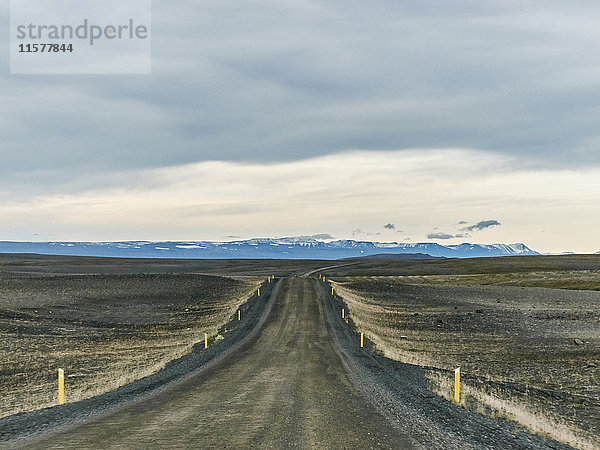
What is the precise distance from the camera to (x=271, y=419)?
14.2 meters

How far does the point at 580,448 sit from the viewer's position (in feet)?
42.5

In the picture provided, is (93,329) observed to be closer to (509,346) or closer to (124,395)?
(124,395)

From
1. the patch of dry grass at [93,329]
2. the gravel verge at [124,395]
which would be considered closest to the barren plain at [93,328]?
the patch of dry grass at [93,329]

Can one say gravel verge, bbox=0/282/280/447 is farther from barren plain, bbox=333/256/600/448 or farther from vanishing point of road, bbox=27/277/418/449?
barren plain, bbox=333/256/600/448

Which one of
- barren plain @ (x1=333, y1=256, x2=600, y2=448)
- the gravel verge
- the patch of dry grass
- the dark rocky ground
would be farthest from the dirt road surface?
the patch of dry grass

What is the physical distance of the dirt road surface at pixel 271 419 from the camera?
12.2m

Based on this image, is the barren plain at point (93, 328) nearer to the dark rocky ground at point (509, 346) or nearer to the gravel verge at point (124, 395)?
the gravel verge at point (124, 395)

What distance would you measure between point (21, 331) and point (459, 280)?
244 feet

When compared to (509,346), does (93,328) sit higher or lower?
higher

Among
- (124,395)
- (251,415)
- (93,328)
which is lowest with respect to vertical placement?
(93,328)

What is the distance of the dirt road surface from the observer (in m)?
12.2

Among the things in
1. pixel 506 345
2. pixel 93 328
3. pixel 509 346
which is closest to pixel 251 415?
pixel 509 346

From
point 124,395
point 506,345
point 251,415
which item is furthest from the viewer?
point 506,345

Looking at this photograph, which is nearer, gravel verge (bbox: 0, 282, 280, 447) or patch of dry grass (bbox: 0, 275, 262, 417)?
gravel verge (bbox: 0, 282, 280, 447)
